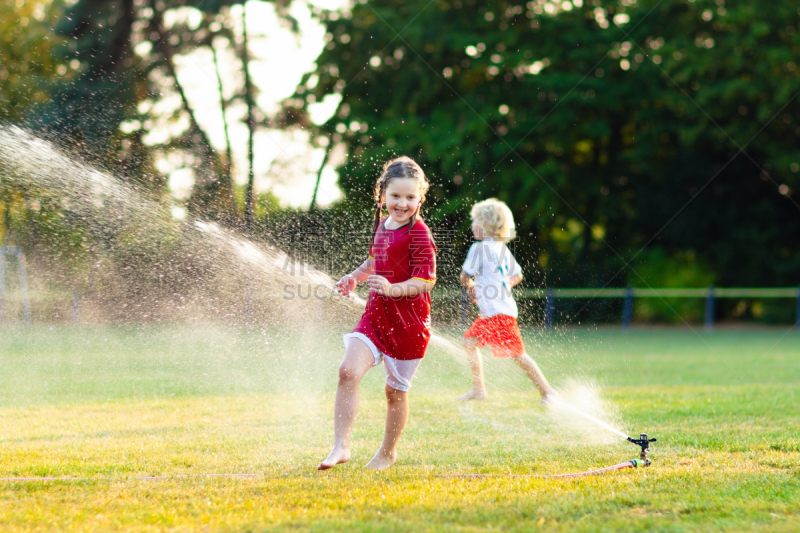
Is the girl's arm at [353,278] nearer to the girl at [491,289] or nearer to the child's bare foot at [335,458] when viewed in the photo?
the child's bare foot at [335,458]

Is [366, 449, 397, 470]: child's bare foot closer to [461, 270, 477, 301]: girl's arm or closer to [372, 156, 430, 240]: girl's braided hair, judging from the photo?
[372, 156, 430, 240]: girl's braided hair

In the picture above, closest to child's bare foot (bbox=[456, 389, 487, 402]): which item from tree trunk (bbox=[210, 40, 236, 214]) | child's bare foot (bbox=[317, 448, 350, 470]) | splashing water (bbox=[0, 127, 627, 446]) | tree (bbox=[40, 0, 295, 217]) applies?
splashing water (bbox=[0, 127, 627, 446])

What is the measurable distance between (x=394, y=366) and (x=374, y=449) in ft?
2.26

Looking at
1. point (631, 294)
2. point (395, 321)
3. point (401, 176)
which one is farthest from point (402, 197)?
point (631, 294)

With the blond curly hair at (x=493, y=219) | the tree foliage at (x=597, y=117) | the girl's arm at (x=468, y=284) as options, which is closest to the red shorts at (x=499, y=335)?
the girl's arm at (x=468, y=284)

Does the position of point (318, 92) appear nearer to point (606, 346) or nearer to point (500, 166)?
point (500, 166)

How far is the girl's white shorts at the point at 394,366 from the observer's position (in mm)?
4148

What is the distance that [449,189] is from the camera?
20328 mm

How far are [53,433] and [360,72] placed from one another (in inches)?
676

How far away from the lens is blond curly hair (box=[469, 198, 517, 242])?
6711 millimetres

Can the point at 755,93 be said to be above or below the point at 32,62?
below

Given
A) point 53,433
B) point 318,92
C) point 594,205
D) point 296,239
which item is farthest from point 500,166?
point 53,433

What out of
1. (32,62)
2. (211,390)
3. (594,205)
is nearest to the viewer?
(211,390)

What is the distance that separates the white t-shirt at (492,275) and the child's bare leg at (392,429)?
8.13 feet
